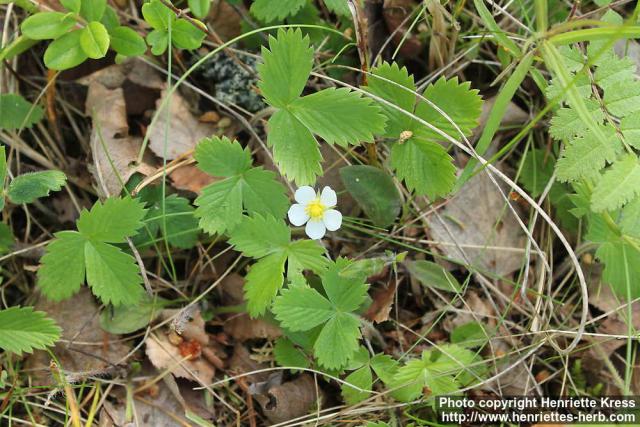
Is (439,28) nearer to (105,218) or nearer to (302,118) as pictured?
(302,118)

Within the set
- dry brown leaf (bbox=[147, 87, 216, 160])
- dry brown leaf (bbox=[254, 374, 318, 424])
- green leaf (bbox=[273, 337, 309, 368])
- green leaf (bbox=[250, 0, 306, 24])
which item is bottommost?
dry brown leaf (bbox=[254, 374, 318, 424])

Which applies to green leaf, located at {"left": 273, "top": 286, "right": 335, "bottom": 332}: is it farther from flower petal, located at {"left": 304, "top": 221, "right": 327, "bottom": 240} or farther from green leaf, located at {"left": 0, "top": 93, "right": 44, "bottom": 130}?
green leaf, located at {"left": 0, "top": 93, "right": 44, "bottom": 130}

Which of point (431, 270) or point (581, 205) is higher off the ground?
point (581, 205)

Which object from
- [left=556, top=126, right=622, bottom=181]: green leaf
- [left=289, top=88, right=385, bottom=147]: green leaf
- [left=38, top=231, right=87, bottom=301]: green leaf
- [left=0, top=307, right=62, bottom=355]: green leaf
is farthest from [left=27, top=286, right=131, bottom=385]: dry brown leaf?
[left=556, top=126, right=622, bottom=181]: green leaf

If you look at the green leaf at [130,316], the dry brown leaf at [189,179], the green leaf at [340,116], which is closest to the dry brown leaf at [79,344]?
the green leaf at [130,316]

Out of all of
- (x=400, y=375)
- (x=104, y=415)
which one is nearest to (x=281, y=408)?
(x=400, y=375)

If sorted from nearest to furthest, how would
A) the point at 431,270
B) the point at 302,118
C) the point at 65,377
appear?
the point at 302,118
the point at 65,377
the point at 431,270
